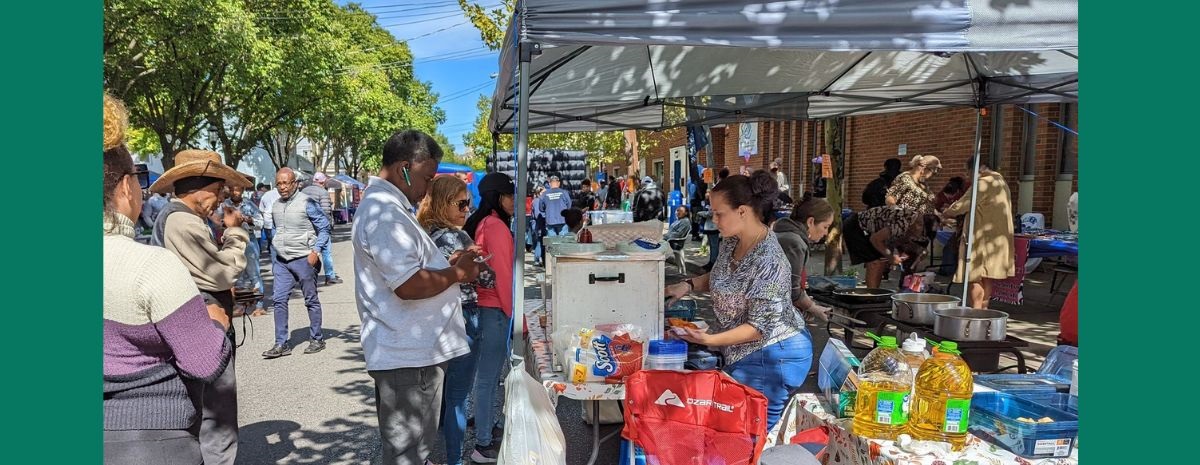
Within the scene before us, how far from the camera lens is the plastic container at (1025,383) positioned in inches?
101

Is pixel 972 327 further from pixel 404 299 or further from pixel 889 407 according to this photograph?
pixel 404 299

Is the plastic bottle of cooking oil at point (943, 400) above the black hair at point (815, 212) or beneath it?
beneath

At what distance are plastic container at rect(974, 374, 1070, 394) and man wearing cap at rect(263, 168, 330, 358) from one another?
574 cm

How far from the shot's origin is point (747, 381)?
3.07 meters

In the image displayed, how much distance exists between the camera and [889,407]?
2225 mm

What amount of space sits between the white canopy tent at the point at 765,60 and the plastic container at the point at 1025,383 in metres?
1.26

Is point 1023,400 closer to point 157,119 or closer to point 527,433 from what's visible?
point 527,433

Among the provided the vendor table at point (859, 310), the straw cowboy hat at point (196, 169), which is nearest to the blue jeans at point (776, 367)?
the vendor table at point (859, 310)

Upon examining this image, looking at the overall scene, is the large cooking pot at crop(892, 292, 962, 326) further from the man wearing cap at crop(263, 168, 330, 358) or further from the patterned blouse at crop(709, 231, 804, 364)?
the man wearing cap at crop(263, 168, 330, 358)

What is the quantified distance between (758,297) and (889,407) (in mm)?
831

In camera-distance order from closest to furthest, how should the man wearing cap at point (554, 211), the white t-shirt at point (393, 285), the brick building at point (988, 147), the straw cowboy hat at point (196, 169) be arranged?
1. the white t-shirt at point (393, 285)
2. the straw cowboy hat at point (196, 169)
3. the brick building at point (988, 147)
4. the man wearing cap at point (554, 211)

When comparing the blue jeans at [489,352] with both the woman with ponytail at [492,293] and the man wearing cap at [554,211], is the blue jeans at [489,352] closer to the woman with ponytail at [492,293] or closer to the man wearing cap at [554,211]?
the woman with ponytail at [492,293]

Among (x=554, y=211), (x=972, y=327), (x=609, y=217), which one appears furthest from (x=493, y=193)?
(x=554, y=211)

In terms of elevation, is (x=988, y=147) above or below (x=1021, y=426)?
above
